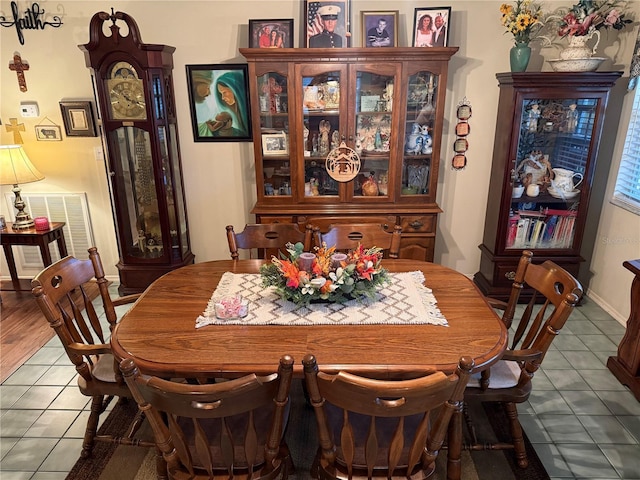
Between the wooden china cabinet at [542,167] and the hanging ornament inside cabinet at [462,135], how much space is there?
0.22 m

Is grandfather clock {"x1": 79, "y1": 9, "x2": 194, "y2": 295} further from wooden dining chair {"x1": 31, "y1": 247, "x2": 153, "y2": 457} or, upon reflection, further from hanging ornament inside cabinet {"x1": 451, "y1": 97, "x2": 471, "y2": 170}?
hanging ornament inside cabinet {"x1": 451, "y1": 97, "x2": 471, "y2": 170}

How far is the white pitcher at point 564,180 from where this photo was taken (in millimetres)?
3194

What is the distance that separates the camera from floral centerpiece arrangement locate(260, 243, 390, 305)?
1.77 m

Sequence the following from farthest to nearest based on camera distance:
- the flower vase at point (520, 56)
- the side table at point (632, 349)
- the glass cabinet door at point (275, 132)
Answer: the glass cabinet door at point (275, 132)
the flower vase at point (520, 56)
the side table at point (632, 349)

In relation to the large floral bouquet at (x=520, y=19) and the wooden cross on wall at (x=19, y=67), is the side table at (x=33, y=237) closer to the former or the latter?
the wooden cross on wall at (x=19, y=67)

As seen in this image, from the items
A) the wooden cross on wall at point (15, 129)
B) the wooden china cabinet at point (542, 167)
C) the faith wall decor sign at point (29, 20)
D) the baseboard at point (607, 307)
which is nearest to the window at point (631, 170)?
the wooden china cabinet at point (542, 167)

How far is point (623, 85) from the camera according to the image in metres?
3.13

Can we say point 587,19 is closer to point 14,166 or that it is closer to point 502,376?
point 502,376

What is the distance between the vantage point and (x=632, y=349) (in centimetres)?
238

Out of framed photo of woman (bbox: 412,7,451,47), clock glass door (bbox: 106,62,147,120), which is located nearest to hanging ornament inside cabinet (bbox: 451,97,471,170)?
framed photo of woman (bbox: 412,7,451,47)

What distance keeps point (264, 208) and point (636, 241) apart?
256 centimetres

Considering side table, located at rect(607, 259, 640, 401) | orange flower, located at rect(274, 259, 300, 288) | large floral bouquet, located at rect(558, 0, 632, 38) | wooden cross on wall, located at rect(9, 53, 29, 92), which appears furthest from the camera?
wooden cross on wall, located at rect(9, 53, 29, 92)

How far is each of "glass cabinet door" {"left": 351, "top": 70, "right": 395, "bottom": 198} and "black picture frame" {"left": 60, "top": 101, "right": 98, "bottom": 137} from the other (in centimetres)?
200

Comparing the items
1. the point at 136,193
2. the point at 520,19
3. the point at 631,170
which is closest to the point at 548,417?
the point at 631,170
